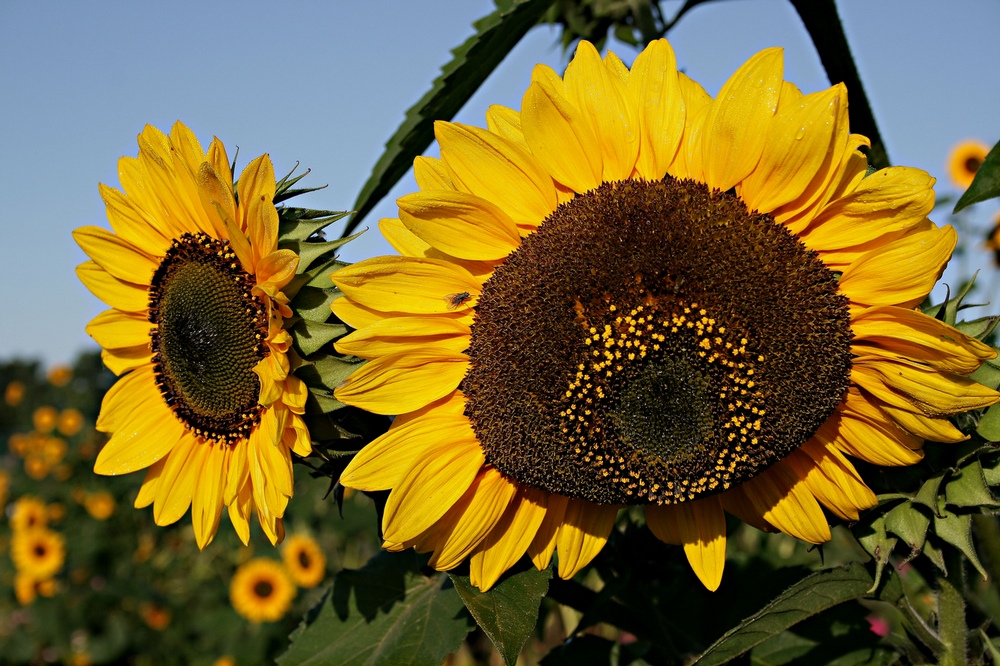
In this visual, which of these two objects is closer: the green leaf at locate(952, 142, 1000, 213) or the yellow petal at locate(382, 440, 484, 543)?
the green leaf at locate(952, 142, 1000, 213)

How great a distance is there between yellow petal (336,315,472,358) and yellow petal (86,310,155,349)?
71cm

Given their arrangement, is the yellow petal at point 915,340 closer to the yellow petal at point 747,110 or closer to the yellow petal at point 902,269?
the yellow petal at point 902,269

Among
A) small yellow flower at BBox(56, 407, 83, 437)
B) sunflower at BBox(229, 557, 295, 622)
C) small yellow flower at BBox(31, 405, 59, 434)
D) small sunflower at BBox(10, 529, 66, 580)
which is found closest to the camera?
sunflower at BBox(229, 557, 295, 622)

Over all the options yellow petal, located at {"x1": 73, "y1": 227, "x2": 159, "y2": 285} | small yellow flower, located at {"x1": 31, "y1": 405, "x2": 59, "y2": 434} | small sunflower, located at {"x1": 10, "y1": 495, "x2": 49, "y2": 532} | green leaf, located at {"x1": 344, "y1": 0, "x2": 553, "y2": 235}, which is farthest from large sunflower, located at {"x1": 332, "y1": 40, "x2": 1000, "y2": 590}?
small yellow flower, located at {"x1": 31, "y1": 405, "x2": 59, "y2": 434}

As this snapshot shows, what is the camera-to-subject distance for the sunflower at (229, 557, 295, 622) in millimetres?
6734

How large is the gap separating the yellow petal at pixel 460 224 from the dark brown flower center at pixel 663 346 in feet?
0.25

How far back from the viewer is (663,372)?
148 centimetres

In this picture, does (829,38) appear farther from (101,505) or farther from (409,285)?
(101,505)

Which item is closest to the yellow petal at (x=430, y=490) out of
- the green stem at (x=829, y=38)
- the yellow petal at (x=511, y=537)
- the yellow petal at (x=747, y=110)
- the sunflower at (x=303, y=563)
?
the yellow petal at (x=511, y=537)

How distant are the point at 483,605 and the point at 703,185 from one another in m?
0.86

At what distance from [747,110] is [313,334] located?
0.90 m

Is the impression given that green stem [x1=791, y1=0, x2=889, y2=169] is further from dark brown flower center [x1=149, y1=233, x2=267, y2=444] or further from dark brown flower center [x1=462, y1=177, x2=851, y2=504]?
dark brown flower center [x1=149, y1=233, x2=267, y2=444]

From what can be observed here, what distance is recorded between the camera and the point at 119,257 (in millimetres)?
2029

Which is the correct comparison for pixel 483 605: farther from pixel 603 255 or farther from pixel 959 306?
pixel 959 306
